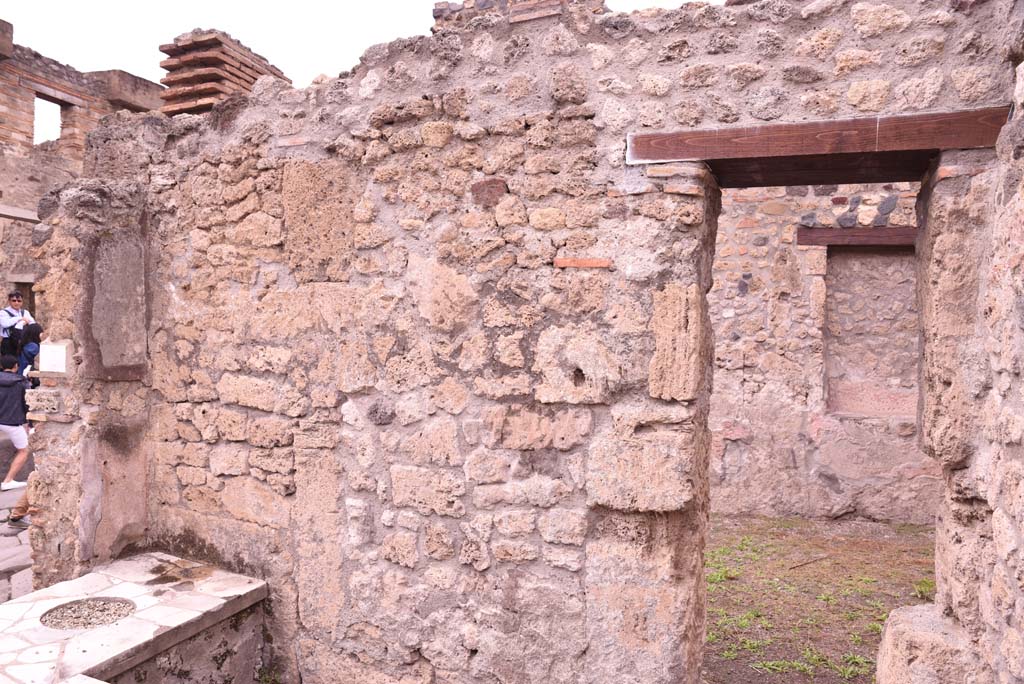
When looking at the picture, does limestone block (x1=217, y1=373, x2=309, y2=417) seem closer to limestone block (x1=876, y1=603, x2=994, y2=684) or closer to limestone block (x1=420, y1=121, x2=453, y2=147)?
limestone block (x1=420, y1=121, x2=453, y2=147)

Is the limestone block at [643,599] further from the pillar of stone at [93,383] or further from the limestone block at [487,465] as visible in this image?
the pillar of stone at [93,383]

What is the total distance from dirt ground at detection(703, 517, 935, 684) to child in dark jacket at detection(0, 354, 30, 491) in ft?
18.9

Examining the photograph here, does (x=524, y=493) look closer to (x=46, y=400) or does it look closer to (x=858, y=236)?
(x=46, y=400)

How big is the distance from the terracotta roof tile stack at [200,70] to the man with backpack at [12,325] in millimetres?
4812

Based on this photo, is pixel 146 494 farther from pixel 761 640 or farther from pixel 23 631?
pixel 761 640

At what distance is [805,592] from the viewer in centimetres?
446

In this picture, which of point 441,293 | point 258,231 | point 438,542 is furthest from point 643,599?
point 258,231

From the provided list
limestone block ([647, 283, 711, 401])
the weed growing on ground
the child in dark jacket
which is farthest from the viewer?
the child in dark jacket

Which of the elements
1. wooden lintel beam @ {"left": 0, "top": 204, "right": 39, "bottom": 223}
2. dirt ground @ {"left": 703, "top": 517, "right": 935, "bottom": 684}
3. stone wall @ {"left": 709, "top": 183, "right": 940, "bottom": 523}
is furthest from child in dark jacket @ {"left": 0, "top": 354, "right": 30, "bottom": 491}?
stone wall @ {"left": 709, "top": 183, "right": 940, "bottom": 523}

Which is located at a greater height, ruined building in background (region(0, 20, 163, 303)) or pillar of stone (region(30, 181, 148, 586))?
ruined building in background (region(0, 20, 163, 303))

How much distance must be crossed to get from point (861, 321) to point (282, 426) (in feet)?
15.0

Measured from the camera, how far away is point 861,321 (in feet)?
18.7

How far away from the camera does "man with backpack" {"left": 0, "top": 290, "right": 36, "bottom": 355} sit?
7.26m

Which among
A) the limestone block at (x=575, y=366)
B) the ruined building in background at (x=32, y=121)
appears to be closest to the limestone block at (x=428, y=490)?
the limestone block at (x=575, y=366)
